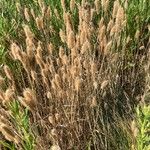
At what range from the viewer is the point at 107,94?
2057mm

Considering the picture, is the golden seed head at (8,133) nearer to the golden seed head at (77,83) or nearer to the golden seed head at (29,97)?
the golden seed head at (29,97)

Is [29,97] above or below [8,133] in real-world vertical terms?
above

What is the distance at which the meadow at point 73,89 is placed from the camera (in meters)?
1.73

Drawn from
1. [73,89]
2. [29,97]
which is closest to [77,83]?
[73,89]

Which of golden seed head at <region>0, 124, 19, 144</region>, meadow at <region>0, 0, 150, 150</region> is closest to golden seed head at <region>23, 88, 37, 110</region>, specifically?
meadow at <region>0, 0, 150, 150</region>

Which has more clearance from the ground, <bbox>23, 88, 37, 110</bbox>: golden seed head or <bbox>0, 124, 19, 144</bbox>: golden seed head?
<bbox>23, 88, 37, 110</bbox>: golden seed head

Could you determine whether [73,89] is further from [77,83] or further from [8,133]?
[8,133]

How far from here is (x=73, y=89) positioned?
1828mm

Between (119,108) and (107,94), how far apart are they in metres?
0.09

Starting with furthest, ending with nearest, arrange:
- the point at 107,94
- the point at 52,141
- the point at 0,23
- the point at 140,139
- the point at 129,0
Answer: the point at 129,0 → the point at 0,23 → the point at 107,94 → the point at 52,141 → the point at 140,139

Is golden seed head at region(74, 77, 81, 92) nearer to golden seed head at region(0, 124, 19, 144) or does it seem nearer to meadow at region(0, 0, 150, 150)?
meadow at region(0, 0, 150, 150)

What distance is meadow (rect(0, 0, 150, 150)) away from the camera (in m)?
1.73

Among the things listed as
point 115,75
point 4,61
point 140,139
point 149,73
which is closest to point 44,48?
point 4,61

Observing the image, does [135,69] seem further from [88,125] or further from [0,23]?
[0,23]
